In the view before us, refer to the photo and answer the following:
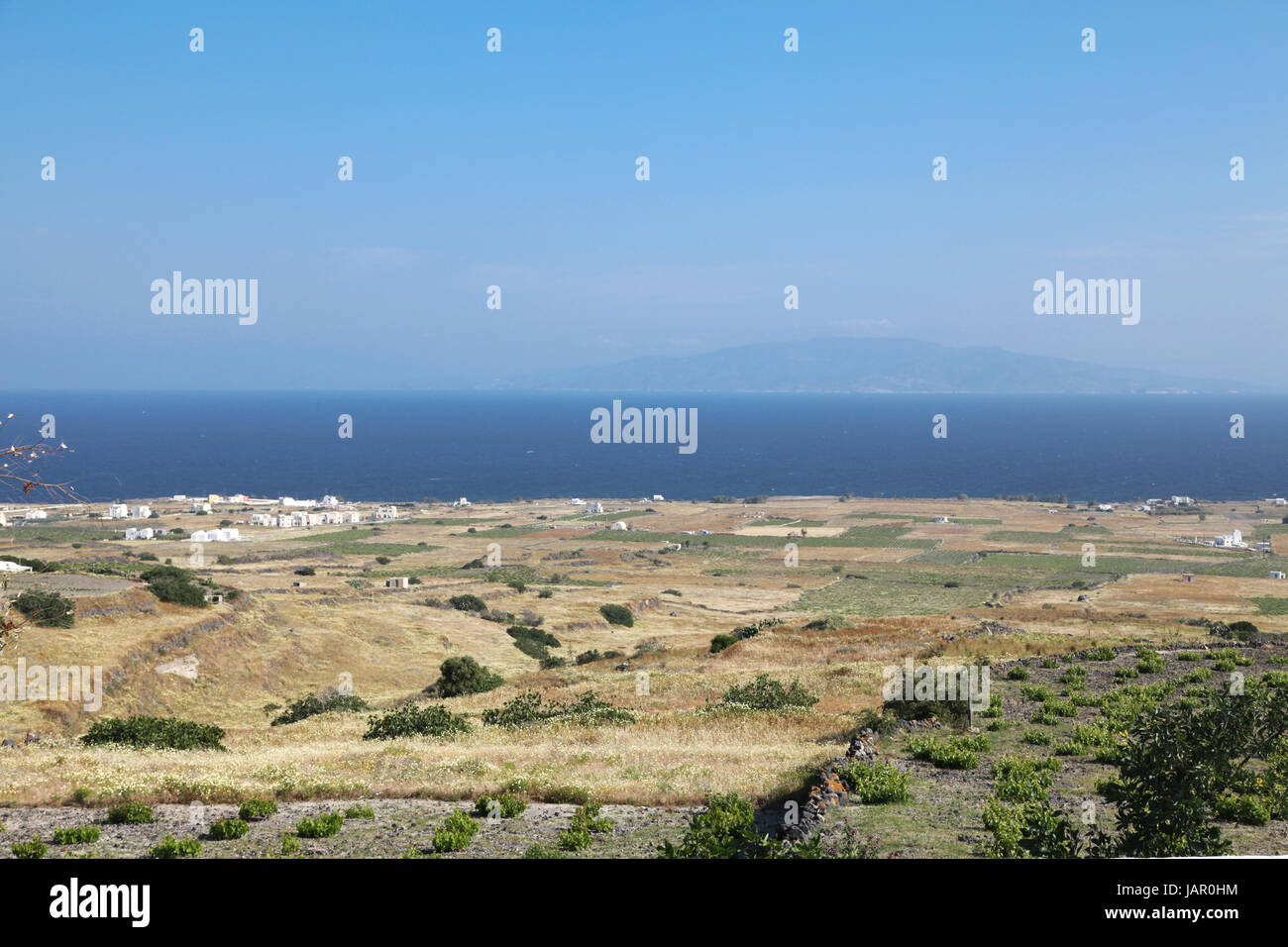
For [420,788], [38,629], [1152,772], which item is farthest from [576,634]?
[1152,772]

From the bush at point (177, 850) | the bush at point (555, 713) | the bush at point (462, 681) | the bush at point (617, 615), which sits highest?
the bush at point (177, 850)

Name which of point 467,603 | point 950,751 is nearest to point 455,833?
point 950,751

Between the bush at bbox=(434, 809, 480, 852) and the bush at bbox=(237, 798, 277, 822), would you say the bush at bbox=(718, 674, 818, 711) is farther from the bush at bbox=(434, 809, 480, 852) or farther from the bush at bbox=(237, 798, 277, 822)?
the bush at bbox=(237, 798, 277, 822)

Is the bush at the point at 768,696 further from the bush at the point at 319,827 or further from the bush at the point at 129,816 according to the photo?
the bush at the point at 129,816

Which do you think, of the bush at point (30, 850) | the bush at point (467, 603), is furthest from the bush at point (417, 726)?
the bush at point (467, 603)

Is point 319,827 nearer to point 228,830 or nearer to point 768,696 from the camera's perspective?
point 228,830
